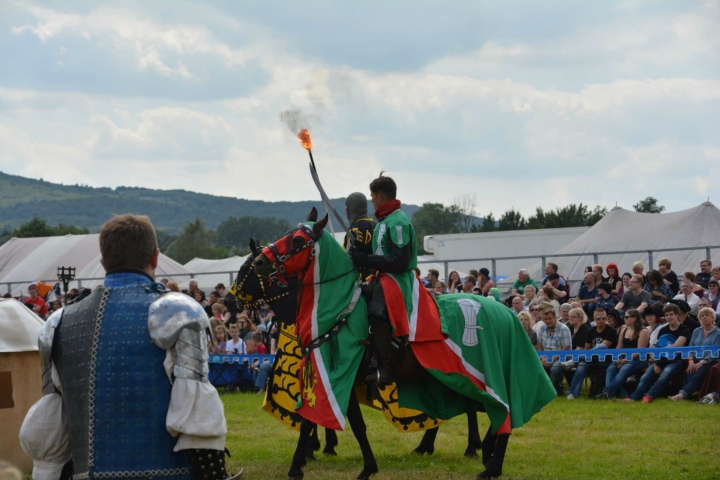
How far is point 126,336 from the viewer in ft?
11.6

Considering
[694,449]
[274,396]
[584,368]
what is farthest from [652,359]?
[274,396]

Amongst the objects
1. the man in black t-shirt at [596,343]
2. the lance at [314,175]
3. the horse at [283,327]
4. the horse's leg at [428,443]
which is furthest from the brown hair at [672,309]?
→ the lance at [314,175]

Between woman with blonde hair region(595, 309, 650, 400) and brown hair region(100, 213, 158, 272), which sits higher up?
brown hair region(100, 213, 158, 272)

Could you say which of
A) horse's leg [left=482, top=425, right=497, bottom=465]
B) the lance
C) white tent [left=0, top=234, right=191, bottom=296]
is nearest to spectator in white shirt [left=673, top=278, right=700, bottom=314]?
horse's leg [left=482, top=425, right=497, bottom=465]

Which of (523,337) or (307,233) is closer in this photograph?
(307,233)

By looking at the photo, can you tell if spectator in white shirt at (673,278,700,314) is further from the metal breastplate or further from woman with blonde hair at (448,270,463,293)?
the metal breastplate

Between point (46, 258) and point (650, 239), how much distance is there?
82.0 feet

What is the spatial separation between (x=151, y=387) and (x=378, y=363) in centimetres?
385

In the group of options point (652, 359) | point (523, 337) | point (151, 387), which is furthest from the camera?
point (652, 359)

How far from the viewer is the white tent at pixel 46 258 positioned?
33719mm

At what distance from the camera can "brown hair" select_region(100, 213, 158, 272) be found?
366cm

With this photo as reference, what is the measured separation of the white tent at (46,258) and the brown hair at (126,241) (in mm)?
28687

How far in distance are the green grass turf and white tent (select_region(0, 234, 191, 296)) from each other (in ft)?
75.6

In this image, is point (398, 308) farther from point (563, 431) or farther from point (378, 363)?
point (563, 431)
